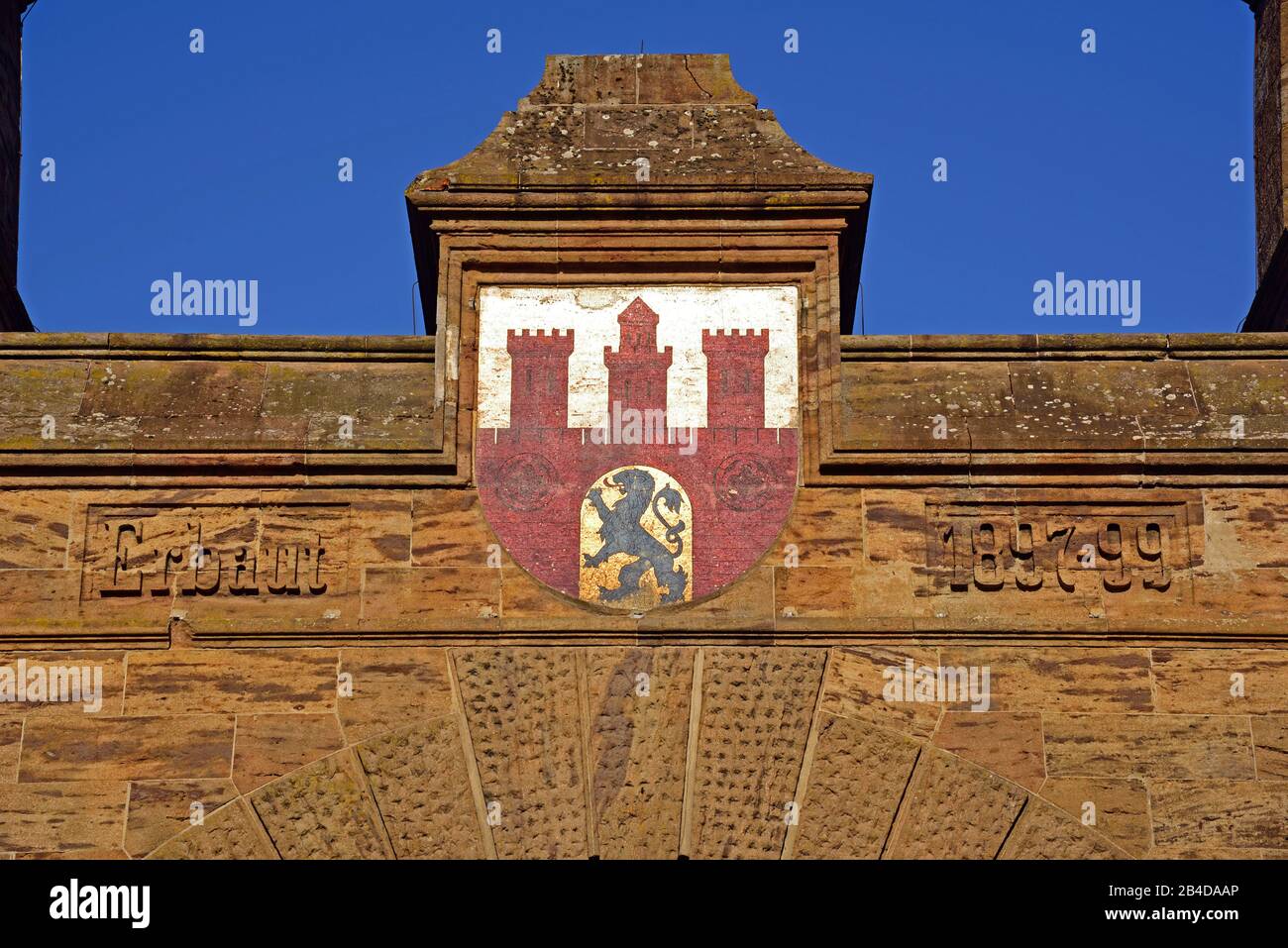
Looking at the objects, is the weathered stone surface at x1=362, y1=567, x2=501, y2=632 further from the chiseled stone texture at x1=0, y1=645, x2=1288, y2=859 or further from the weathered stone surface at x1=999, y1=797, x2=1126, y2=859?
the weathered stone surface at x1=999, y1=797, x2=1126, y2=859

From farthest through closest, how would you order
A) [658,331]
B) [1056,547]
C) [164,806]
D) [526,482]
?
1. [658,331]
2. [526,482]
3. [1056,547]
4. [164,806]

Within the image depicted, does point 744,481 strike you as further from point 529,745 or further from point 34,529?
point 34,529

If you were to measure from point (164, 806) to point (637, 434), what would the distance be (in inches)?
120

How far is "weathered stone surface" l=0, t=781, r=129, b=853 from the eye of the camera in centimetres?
1293

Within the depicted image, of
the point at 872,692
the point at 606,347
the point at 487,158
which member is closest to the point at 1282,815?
the point at 872,692

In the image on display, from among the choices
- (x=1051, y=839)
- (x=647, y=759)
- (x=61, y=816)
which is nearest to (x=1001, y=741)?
(x=1051, y=839)

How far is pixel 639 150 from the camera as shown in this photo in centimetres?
1449

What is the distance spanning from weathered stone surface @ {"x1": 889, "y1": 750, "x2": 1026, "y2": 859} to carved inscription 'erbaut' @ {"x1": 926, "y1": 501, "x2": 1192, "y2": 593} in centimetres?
98

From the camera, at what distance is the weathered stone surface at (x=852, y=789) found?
12.9 meters

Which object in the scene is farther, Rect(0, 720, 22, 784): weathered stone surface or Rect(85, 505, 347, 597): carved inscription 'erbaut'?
Rect(85, 505, 347, 597): carved inscription 'erbaut'

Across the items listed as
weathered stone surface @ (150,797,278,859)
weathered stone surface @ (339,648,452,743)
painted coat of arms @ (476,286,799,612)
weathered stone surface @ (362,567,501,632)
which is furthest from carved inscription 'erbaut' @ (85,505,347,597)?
weathered stone surface @ (150,797,278,859)

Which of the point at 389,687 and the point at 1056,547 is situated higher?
the point at 1056,547

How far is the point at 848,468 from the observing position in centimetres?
1370
